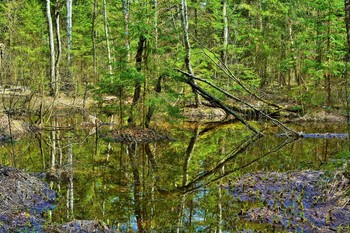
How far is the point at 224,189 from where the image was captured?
884cm

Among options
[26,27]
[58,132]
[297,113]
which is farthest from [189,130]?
[26,27]

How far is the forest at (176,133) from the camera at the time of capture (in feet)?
24.1

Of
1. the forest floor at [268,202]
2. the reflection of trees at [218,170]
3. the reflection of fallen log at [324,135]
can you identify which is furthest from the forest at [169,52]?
the forest floor at [268,202]

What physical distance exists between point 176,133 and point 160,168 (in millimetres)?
6836

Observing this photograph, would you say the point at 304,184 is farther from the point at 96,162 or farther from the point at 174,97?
the point at 174,97

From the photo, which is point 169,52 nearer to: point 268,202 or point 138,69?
point 138,69

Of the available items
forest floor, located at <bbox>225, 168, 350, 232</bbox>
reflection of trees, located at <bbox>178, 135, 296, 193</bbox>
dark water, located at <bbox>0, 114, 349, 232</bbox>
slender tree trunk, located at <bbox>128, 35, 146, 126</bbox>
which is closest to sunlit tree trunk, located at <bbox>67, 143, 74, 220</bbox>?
dark water, located at <bbox>0, 114, 349, 232</bbox>

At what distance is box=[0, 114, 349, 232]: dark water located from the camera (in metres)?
7.08

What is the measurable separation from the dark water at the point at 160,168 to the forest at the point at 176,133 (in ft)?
0.13

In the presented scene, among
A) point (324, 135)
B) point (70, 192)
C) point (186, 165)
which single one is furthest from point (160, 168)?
point (324, 135)

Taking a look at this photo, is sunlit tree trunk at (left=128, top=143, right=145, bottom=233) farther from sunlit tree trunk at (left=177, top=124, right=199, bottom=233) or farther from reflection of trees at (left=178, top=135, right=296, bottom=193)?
reflection of trees at (left=178, top=135, right=296, bottom=193)

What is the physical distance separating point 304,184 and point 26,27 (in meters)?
25.9

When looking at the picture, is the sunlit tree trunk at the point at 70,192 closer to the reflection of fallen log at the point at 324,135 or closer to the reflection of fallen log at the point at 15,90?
the reflection of fallen log at the point at 15,90

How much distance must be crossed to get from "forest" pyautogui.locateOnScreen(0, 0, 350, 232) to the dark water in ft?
0.13
